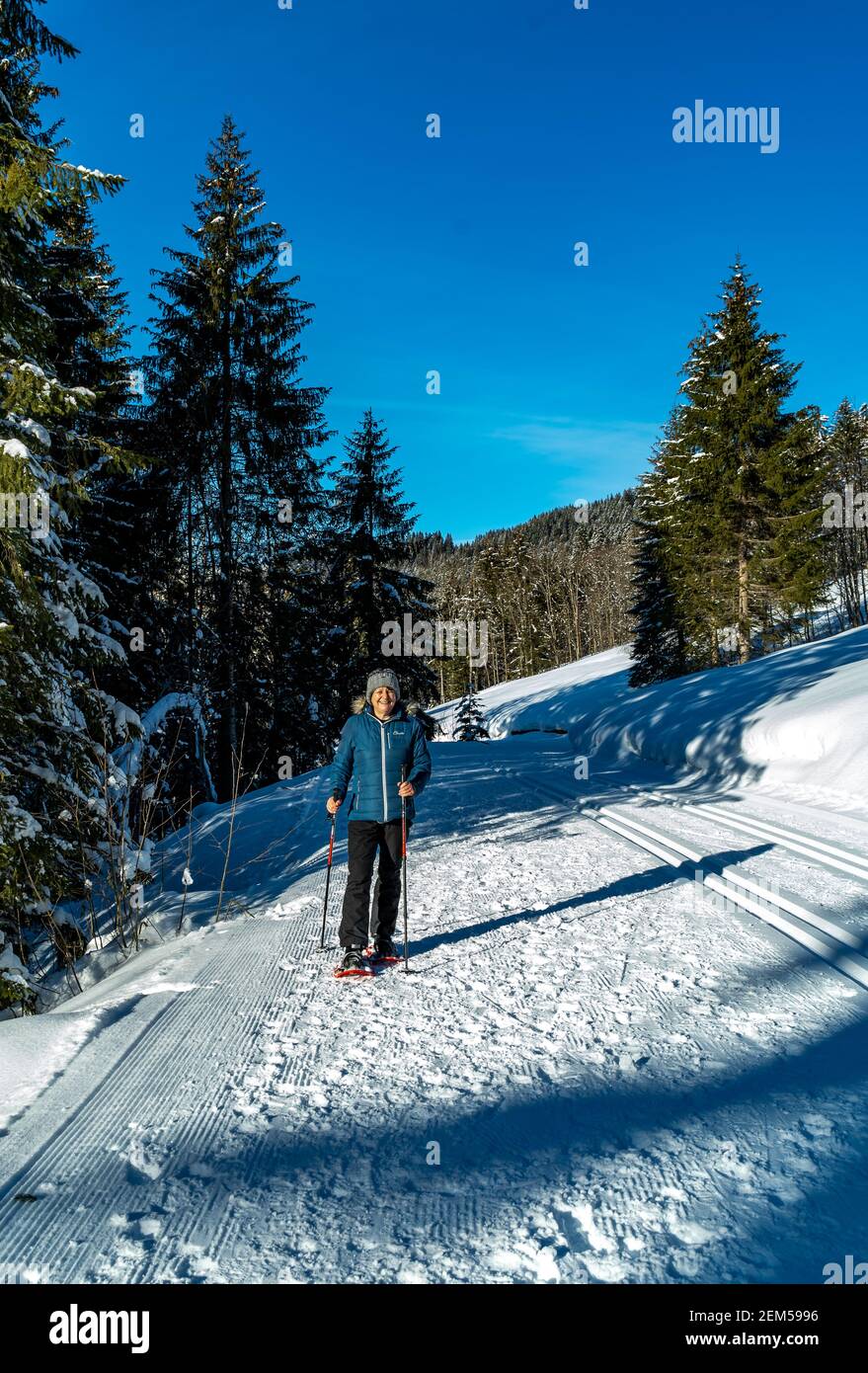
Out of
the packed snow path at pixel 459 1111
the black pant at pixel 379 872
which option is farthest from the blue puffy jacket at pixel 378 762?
the packed snow path at pixel 459 1111

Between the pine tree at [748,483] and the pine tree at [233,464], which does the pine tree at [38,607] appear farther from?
the pine tree at [748,483]

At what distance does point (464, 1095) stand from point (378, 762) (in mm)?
2445

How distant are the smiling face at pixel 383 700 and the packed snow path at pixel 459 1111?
1.72 m

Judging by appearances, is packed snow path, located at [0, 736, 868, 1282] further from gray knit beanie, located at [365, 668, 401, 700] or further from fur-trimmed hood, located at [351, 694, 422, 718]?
gray knit beanie, located at [365, 668, 401, 700]

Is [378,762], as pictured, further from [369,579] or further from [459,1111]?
[369,579]

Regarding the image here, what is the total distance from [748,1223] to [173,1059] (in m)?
2.63

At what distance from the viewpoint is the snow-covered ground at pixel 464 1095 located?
2.32m

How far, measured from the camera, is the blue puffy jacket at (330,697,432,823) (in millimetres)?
5207

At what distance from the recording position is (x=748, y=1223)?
2375 mm

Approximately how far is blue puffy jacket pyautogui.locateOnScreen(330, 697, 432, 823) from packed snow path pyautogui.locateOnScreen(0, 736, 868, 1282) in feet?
3.50

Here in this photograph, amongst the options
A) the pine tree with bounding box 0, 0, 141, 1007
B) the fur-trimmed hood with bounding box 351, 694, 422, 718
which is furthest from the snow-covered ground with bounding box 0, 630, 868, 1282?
the fur-trimmed hood with bounding box 351, 694, 422, 718

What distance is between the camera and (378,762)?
17.1ft

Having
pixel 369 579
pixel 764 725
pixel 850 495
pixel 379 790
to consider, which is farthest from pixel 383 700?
pixel 850 495

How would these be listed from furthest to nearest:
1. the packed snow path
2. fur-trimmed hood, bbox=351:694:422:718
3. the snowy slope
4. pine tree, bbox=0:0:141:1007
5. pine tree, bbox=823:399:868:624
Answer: pine tree, bbox=823:399:868:624
the snowy slope
pine tree, bbox=0:0:141:1007
fur-trimmed hood, bbox=351:694:422:718
the packed snow path
